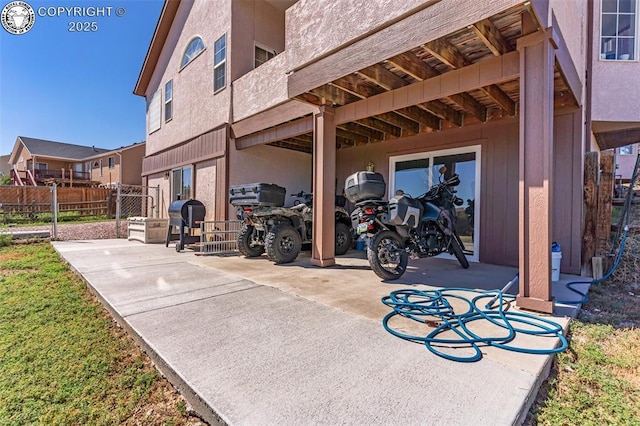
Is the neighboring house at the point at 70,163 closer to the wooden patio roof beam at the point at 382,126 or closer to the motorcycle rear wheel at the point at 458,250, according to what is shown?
the wooden patio roof beam at the point at 382,126

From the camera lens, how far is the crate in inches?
321

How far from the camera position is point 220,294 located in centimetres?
339

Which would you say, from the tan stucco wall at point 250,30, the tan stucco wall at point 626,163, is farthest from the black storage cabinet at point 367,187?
the tan stucco wall at point 626,163

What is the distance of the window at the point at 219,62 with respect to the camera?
7668 mm

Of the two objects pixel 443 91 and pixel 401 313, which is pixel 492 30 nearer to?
pixel 443 91

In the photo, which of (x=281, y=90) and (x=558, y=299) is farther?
(x=281, y=90)

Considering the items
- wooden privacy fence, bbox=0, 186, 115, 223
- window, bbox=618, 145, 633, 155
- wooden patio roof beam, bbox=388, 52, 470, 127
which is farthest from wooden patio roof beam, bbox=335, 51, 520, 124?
wooden privacy fence, bbox=0, 186, 115, 223

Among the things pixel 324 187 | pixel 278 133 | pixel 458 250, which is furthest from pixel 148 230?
pixel 458 250

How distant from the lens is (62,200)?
17.2m

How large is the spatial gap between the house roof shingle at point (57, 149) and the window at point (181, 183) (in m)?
23.7

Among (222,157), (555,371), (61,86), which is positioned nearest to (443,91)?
(555,371)

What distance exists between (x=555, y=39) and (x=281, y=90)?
4446 mm

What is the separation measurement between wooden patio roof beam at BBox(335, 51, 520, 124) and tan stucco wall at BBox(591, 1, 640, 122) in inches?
162

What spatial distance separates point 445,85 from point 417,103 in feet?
1.31
